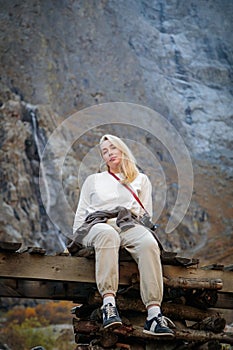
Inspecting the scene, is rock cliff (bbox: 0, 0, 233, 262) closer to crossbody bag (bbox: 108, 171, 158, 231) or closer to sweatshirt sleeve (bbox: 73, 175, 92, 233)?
sweatshirt sleeve (bbox: 73, 175, 92, 233)

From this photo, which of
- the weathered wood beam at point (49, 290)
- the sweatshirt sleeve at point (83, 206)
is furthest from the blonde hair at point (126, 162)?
the weathered wood beam at point (49, 290)

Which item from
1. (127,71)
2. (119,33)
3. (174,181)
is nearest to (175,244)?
(174,181)

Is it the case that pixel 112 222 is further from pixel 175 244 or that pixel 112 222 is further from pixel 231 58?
pixel 231 58

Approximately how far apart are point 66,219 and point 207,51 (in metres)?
9.75

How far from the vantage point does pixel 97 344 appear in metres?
4.95

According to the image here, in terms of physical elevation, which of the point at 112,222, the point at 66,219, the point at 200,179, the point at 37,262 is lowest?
the point at 200,179

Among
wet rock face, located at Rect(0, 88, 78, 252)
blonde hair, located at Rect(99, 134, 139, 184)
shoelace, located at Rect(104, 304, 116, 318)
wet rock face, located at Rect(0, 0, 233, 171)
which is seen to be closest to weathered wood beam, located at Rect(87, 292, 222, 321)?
shoelace, located at Rect(104, 304, 116, 318)

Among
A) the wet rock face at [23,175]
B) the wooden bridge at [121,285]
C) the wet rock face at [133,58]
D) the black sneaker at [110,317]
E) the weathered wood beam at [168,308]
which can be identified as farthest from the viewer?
the wet rock face at [133,58]

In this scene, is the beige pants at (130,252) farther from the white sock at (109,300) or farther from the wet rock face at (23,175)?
the wet rock face at (23,175)

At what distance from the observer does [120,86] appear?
14984mm

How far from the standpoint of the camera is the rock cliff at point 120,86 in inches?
532

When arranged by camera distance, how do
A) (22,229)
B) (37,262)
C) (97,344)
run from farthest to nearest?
(22,229) < (37,262) < (97,344)

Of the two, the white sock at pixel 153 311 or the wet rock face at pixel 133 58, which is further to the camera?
the wet rock face at pixel 133 58

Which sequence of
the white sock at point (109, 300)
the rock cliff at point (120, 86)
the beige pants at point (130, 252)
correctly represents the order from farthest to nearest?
the rock cliff at point (120, 86) < the beige pants at point (130, 252) < the white sock at point (109, 300)
